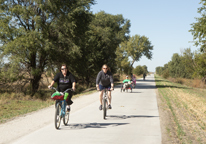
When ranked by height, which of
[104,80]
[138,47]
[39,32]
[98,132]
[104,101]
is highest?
[138,47]

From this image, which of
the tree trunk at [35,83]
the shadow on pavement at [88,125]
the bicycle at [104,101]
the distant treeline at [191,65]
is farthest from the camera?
the distant treeline at [191,65]

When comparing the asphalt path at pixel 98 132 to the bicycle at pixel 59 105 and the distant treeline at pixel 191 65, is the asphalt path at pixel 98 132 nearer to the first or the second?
the bicycle at pixel 59 105

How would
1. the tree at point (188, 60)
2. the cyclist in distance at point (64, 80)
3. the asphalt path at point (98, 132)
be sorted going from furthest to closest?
the tree at point (188, 60)
the cyclist in distance at point (64, 80)
the asphalt path at point (98, 132)

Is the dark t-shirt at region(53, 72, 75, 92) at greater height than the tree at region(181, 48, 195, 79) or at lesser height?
lesser

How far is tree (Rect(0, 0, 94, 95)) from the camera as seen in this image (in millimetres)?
19672

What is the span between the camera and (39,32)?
2020cm

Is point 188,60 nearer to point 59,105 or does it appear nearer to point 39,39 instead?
point 39,39

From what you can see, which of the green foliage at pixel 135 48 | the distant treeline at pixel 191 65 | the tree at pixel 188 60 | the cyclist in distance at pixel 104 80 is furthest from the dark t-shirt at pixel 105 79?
the green foliage at pixel 135 48

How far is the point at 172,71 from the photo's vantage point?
71250 mm

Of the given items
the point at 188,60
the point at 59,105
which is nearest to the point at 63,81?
the point at 59,105

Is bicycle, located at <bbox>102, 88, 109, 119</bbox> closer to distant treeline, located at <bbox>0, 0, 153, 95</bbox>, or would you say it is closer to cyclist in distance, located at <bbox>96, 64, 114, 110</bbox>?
cyclist in distance, located at <bbox>96, 64, 114, 110</bbox>

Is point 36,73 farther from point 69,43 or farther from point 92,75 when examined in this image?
point 92,75

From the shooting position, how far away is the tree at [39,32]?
64.5 ft

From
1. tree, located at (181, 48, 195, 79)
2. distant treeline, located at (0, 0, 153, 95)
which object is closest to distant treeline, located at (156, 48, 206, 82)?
tree, located at (181, 48, 195, 79)
